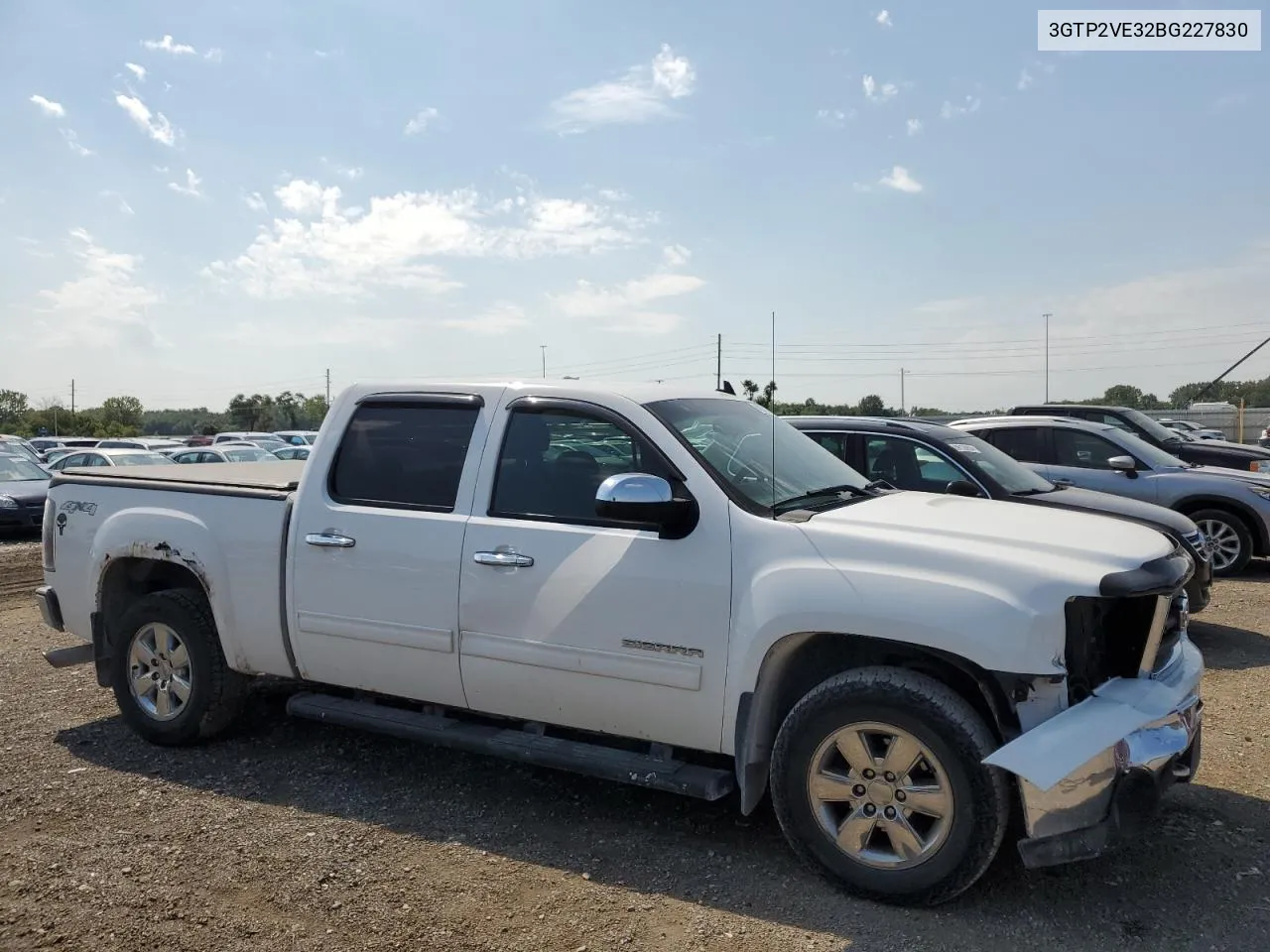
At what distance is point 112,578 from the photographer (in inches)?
220

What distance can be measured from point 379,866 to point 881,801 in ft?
6.41

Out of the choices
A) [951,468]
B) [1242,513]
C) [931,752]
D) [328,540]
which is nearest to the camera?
[931,752]

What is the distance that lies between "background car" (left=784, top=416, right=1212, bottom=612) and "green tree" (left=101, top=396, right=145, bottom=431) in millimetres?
83283

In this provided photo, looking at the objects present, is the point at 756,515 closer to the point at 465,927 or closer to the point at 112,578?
the point at 465,927

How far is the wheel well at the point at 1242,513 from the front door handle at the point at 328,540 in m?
8.41

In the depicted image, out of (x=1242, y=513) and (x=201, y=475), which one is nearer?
(x=201, y=475)

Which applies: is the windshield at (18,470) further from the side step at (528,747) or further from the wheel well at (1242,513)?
the wheel well at (1242,513)

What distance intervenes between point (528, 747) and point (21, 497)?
542 inches

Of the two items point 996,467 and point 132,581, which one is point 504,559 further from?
point 996,467

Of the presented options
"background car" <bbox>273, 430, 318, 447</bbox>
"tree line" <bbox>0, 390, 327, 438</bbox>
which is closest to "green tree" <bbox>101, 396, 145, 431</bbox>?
"tree line" <bbox>0, 390, 327, 438</bbox>

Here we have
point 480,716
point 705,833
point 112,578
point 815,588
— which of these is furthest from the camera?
point 112,578

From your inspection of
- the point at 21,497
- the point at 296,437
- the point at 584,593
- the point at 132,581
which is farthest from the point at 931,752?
the point at 296,437

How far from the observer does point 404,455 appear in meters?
4.74

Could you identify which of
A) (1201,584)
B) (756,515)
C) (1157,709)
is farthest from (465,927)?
(1201,584)
